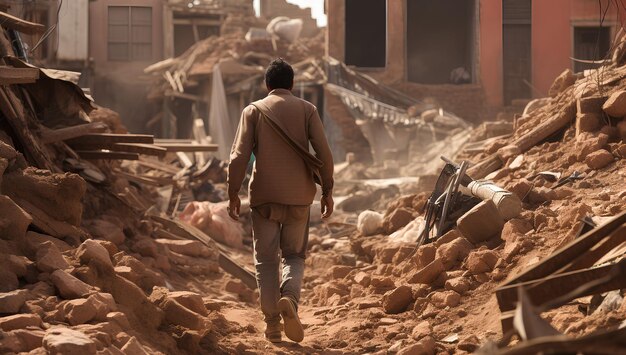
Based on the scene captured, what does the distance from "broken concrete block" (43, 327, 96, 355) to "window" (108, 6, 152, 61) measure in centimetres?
2592

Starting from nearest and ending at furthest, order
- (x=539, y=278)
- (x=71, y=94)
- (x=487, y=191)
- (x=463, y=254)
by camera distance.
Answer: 1. (x=539, y=278)
2. (x=463, y=254)
3. (x=487, y=191)
4. (x=71, y=94)

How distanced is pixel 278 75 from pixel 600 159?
3.01 m

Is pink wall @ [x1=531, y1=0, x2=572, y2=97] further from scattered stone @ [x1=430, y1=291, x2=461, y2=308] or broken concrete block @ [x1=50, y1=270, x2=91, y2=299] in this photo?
broken concrete block @ [x1=50, y1=270, x2=91, y2=299]

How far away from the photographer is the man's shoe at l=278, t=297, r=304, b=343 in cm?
593

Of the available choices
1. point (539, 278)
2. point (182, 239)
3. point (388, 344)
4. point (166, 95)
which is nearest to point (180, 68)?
point (166, 95)

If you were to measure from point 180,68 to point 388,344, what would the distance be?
66.6 feet

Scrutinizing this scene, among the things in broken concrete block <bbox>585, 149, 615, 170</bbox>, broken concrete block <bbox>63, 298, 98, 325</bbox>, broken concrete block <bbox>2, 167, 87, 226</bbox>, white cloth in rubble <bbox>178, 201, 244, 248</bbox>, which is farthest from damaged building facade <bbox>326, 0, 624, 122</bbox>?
broken concrete block <bbox>63, 298, 98, 325</bbox>

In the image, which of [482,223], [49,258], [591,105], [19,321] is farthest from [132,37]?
[19,321]

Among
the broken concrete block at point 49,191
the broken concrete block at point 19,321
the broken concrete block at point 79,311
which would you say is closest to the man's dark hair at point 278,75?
the broken concrete block at point 49,191

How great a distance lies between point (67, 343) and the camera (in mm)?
4207

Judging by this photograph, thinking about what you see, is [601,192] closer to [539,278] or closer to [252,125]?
[252,125]

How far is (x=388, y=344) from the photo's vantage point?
5.99 metres

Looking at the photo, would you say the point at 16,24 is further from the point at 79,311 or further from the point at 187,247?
the point at 79,311

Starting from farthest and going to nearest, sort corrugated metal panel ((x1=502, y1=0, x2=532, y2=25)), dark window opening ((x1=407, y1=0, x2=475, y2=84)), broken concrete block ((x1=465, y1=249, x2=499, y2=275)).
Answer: dark window opening ((x1=407, y1=0, x2=475, y2=84)) → corrugated metal panel ((x1=502, y1=0, x2=532, y2=25)) → broken concrete block ((x1=465, y1=249, x2=499, y2=275))
